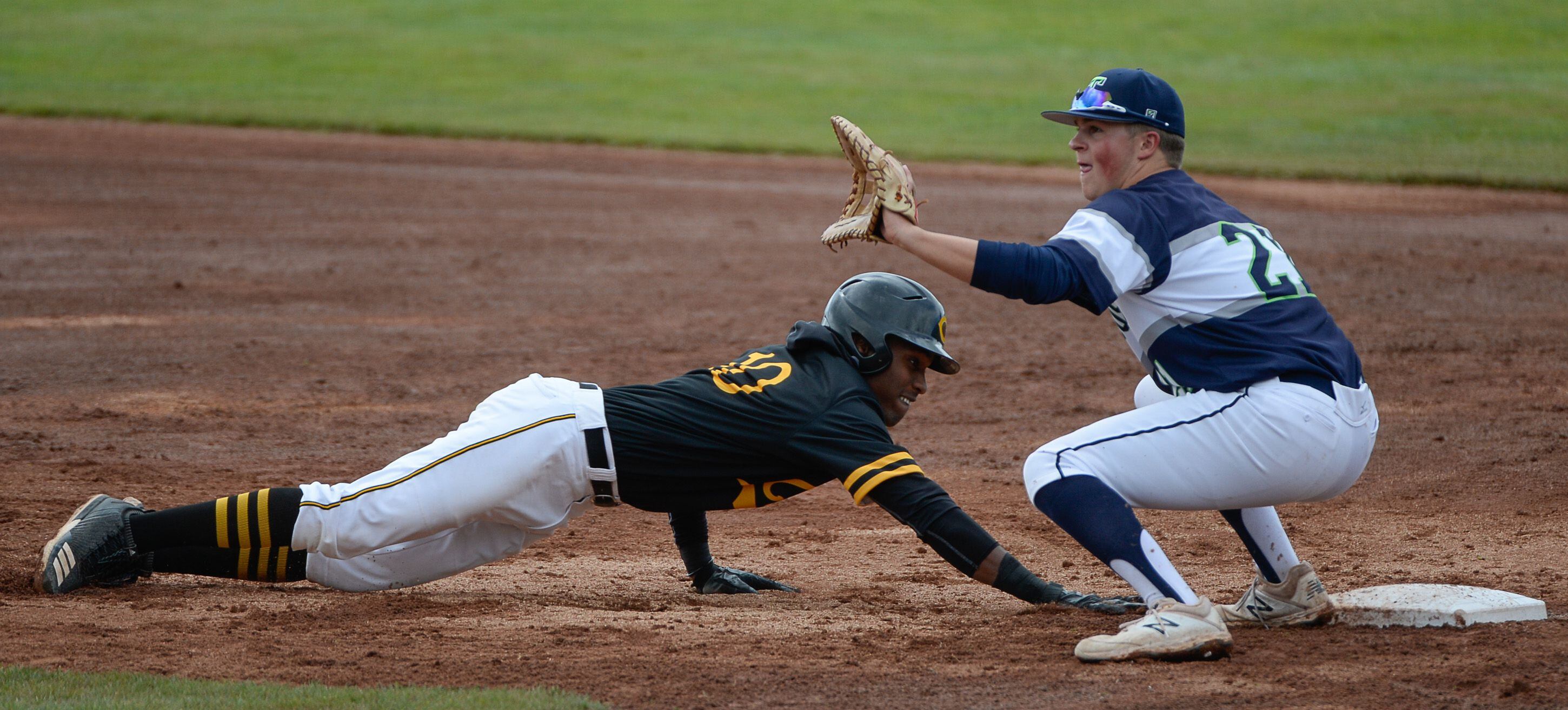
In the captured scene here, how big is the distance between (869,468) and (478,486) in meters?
1.10

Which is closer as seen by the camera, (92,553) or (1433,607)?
(1433,607)

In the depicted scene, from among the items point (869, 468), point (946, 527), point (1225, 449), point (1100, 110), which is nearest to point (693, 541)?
point (869, 468)

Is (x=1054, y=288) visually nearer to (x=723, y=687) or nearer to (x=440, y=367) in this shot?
(x=723, y=687)

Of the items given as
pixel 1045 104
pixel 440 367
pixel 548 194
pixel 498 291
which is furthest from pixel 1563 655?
pixel 1045 104

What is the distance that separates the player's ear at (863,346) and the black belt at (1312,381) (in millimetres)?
1124

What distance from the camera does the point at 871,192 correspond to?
3646mm

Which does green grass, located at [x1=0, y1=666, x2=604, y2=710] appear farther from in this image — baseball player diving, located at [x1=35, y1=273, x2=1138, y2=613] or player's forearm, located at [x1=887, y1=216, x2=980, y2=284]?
player's forearm, located at [x1=887, y1=216, x2=980, y2=284]

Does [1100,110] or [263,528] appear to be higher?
[1100,110]

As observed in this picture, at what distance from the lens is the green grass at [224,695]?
124 inches

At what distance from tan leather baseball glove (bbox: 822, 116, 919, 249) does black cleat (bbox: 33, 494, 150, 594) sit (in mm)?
2271

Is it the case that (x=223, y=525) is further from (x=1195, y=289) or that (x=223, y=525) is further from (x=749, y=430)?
(x=1195, y=289)

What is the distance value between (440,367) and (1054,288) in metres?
5.18

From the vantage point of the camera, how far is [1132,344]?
3910 millimetres

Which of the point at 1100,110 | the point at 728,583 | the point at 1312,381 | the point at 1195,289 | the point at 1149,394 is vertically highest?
the point at 1100,110
